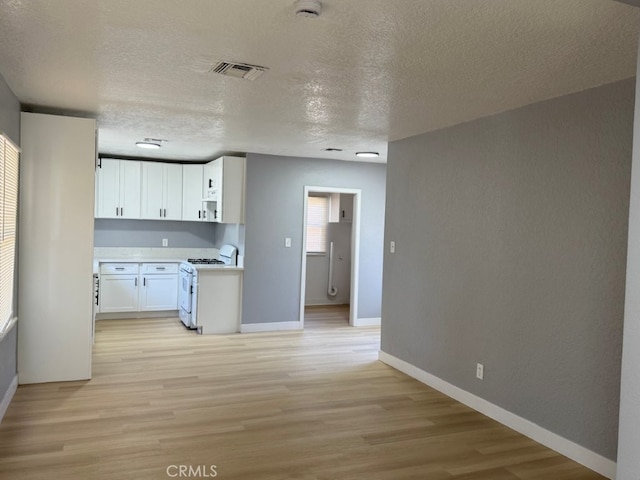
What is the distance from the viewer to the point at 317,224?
8.81 metres

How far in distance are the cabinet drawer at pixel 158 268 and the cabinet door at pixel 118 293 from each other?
0.16m

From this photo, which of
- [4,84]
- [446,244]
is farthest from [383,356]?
[4,84]

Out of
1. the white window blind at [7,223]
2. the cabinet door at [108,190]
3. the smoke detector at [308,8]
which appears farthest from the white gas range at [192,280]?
the smoke detector at [308,8]

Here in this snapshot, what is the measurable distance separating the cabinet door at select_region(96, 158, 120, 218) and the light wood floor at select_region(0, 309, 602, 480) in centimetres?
247

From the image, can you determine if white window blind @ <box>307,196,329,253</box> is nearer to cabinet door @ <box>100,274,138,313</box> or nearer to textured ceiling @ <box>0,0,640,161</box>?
cabinet door @ <box>100,274,138,313</box>

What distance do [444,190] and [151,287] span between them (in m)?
4.40

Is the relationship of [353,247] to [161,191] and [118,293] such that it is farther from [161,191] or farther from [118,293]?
[118,293]

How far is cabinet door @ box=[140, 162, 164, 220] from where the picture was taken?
732 centimetres

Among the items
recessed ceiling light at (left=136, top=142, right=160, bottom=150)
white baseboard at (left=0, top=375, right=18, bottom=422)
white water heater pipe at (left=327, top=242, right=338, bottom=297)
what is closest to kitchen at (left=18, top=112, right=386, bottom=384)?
white baseboard at (left=0, top=375, right=18, bottom=422)

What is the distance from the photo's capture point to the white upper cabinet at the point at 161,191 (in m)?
7.33

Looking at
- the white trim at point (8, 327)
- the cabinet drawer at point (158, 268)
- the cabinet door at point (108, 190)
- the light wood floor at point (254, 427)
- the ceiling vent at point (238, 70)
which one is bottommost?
the light wood floor at point (254, 427)

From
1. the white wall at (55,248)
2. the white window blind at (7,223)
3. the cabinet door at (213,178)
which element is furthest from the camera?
the cabinet door at (213,178)

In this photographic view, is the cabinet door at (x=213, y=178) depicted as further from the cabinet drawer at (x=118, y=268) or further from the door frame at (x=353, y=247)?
the cabinet drawer at (x=118, y=268)

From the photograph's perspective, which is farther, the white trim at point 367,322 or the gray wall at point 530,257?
the white trim at point 367,322
